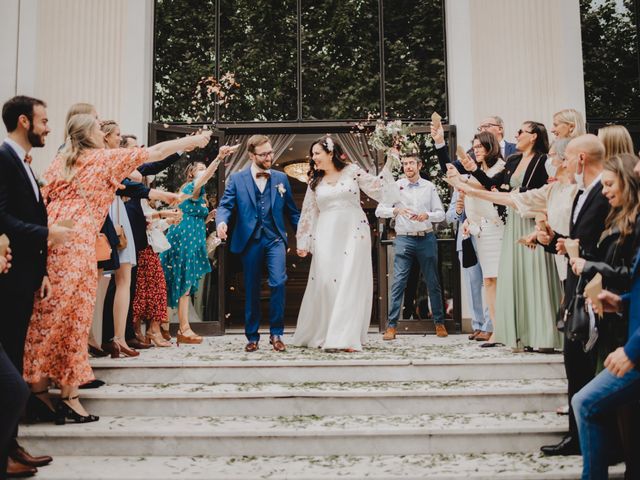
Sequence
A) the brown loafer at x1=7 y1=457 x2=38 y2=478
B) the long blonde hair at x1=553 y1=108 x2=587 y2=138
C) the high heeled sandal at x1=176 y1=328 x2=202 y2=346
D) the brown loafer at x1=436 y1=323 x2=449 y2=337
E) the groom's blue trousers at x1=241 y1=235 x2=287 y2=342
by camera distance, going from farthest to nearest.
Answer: the brown loafer at x1=436 y1=323 x2=449 y2=337 → the high heeled sandal at x1=176 y1=328 x2=202 y2=346 → the groom's blue trousers at x1=241 y1=235 x2=287 y2=342 → the long blonde hair at x1=553 y1=108 x2=587 y2=138 → the brown loafer at x1=7 y1=457 x2=38 y2=478

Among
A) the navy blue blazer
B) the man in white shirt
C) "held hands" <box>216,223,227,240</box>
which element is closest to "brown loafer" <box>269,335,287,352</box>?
"held hands" <box>216,223,227,240</box>

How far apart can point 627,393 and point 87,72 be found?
773cm

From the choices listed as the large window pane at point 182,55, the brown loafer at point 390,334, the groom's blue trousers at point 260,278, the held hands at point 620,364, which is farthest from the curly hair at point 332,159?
the held hands at point 620,364

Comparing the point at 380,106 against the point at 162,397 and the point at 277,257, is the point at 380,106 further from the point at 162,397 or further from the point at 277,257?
the point at 162,397

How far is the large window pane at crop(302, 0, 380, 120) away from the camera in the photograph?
357 inches

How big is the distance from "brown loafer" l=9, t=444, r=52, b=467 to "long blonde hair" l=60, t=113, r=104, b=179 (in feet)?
6.37

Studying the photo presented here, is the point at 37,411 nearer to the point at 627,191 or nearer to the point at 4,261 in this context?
the point at 4,261

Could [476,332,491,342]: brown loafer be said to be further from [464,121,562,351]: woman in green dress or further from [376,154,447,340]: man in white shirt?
[464,121,562,351]: woman in green dress

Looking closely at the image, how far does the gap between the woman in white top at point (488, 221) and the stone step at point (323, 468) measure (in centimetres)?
269

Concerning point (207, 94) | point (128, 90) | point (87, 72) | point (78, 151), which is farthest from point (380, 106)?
point (78, 151)

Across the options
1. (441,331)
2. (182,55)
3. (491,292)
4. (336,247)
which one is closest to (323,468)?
(336,247)

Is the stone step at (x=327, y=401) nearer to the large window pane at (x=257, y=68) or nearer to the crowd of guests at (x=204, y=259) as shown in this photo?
the crowd of guests at (x=204, y=259)

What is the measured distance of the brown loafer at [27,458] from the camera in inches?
152

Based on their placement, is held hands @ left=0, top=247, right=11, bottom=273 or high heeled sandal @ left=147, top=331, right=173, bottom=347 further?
high heeled sandal @ left=147, top=331, right=173, bottom=347
